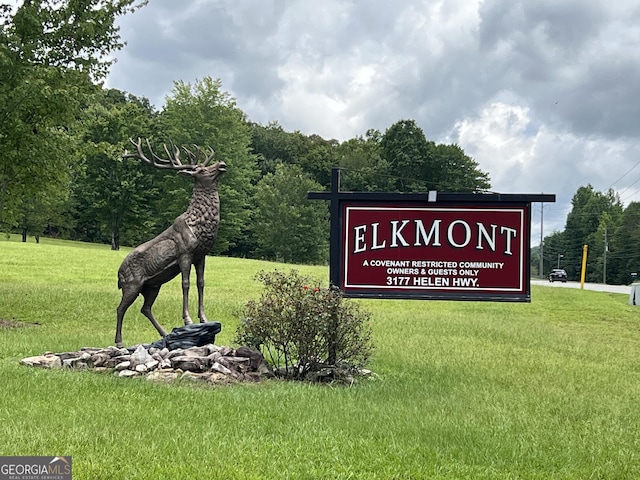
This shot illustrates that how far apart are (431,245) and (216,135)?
4211 cm

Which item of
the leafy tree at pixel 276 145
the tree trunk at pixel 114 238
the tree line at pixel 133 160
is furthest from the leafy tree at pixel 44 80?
the leafy tree at pixel 276 145

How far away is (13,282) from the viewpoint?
22.5 meters

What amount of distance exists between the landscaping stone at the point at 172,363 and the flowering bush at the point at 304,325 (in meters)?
0.34

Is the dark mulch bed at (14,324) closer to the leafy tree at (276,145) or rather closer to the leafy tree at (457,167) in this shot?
the leafy tree at (457,167)

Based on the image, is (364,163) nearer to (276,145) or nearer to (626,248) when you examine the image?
(276,145)

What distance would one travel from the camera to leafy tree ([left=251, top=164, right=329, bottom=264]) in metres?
58.8

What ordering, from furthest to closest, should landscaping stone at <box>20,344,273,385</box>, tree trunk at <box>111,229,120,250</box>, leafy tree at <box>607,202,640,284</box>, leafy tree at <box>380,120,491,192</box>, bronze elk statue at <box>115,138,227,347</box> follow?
leafy tree at <box>607,202,640,284</box>, leafy tree at <box>380,120,491,192</box>, tree trunk at <box>111,229,120,250</box>, bronze elk statue at <box>115,138,227,347</box>, landscaping stone at <box>20,344,273,385</box>

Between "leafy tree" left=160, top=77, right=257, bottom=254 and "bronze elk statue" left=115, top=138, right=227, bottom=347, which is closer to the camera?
"bronze elk statue" left=115, top=138, right=227, bottom=347

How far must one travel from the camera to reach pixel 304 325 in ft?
26.5

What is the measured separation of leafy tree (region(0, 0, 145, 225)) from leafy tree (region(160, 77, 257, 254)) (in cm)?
3034

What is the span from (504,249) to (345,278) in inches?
86.3

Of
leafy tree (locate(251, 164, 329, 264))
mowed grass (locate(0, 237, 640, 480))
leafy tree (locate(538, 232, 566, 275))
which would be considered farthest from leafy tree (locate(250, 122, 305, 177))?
mowed grass (locate(0, 237, 640, 480))

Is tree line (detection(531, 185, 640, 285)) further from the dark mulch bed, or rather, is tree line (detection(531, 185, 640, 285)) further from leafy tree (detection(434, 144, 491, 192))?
the dark mulch bed

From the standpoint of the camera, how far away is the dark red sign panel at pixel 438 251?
8727 millimetres
